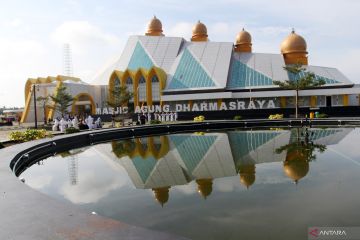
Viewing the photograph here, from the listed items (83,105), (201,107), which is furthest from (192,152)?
(83,105)

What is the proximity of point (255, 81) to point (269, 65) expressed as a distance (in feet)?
14.2

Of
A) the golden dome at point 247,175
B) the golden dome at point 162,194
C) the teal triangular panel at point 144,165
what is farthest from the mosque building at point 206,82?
the golden dome at point 162,194

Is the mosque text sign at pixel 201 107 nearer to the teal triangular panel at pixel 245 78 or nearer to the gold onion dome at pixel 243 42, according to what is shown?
the teal triangular panel at pixel 245 78

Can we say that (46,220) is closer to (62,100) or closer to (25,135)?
(25,135)

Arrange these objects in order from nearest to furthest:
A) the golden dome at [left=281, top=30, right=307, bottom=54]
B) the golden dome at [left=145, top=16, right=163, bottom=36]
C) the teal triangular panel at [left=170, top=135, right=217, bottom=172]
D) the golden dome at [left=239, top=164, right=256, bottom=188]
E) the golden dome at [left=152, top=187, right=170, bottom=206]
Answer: the golden dome at [left=152, top=187, right=170, bottom=206] < the golden dome at [left=239, top=164, right=256, bottom=188] < the teal triangular panel at [left=170, top=135, right=217, bottom=172] < the golden dome at [left=281, top=30, right=307, bottom=54] < the golden dome at [left=145, top=16, right=163, bottom=36]

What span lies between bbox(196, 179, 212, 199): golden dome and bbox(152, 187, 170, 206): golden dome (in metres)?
0.89

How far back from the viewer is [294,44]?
46.7 metres

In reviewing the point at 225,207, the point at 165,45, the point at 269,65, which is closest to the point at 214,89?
the point at 269,65

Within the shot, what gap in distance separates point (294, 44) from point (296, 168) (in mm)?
38774

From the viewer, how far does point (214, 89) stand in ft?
133

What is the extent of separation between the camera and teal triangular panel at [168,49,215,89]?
41.8 m

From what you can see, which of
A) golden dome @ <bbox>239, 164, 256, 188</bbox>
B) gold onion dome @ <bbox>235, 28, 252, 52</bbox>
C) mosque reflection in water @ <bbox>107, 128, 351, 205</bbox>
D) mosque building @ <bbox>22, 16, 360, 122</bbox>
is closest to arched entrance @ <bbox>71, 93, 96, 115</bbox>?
mosque building @ <bbox>22, 16, 360, 122</bbox>

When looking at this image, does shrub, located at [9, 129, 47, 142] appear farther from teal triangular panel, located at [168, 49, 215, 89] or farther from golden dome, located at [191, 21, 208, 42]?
golden dome, located at [191, 21, 208, 42]

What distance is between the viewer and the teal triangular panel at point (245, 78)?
40844 mm
